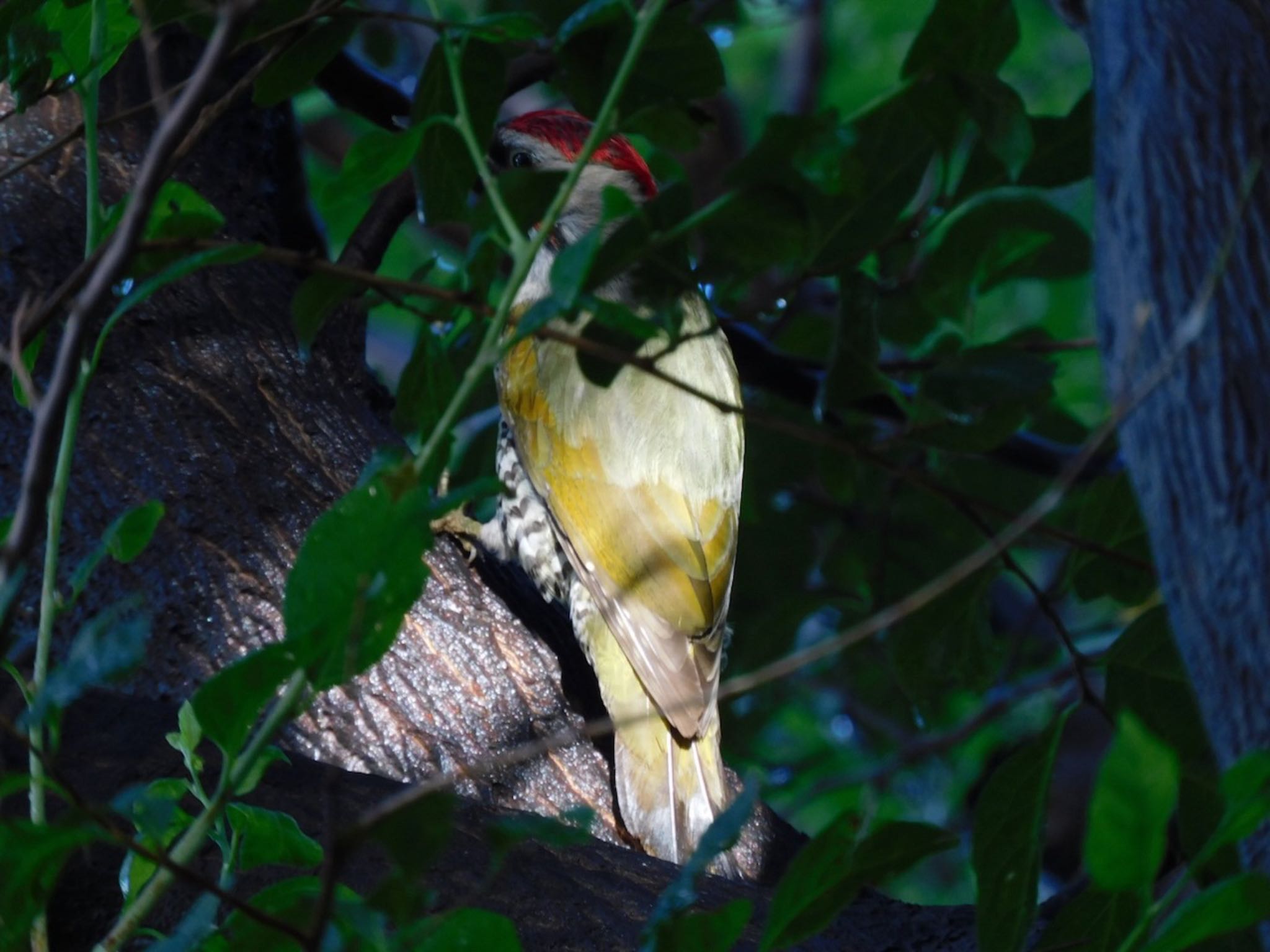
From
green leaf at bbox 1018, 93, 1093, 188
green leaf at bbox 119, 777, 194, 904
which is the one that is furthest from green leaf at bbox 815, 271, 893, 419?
green leaf at bbox 119, 777, 194, 904

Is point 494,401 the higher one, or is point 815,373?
point 815,373

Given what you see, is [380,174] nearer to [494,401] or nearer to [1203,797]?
[1203,797]

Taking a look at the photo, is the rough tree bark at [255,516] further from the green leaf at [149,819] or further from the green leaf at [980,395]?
the green leaf at [980,395]

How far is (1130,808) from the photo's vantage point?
604 mm

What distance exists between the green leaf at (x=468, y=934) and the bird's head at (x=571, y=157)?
2.06m

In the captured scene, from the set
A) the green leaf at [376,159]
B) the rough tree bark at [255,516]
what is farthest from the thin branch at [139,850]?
the rough tree bark at [255,516]

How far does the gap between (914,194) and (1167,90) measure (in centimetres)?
112

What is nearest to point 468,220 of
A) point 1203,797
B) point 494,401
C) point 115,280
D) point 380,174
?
point 380,174

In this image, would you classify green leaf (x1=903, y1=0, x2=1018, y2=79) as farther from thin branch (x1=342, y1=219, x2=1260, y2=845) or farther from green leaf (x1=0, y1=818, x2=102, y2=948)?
green leaf (x1=0, y1=818, x2=102, y2=948)

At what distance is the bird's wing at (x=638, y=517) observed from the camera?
226cm

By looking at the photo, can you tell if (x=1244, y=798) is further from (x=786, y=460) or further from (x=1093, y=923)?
(x=786, y=460)

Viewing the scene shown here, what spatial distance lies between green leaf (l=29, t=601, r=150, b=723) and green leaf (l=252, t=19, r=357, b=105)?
813 millimetres

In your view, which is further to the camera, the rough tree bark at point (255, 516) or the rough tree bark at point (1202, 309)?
the rough tree bark at point (255, 516)

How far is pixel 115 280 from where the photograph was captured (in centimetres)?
72
